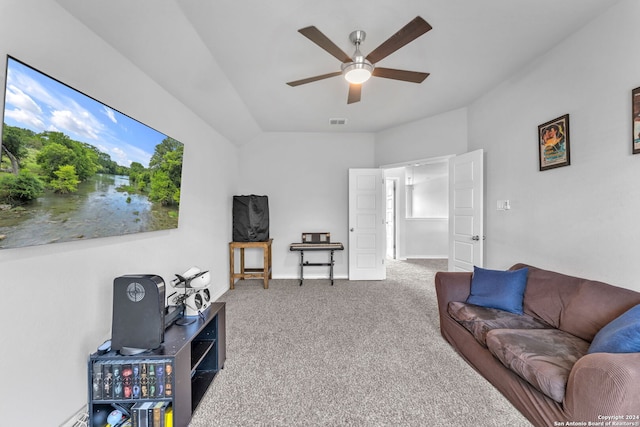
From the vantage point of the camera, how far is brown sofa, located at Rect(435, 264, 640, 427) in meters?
1.10

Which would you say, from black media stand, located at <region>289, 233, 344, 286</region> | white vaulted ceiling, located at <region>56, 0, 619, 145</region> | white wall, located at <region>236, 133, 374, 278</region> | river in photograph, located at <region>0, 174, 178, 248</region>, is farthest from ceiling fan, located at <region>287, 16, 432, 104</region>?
black media stand, located at <region>289, 233, 344, 286</region>

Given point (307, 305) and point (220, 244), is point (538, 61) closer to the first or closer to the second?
point (307, 305)

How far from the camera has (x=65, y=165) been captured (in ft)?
4.35

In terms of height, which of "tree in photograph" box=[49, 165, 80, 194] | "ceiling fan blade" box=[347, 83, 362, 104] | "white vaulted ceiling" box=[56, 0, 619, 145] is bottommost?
"tree in photograph" box=[49, 165, 80, 194]

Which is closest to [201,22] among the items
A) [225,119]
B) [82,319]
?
[225,119]

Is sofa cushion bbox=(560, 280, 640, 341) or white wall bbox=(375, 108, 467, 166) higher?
white wall bbox=(375, 108, 467, 166)

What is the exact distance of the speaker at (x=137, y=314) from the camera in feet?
4.51

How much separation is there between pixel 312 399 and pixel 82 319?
1511 mm

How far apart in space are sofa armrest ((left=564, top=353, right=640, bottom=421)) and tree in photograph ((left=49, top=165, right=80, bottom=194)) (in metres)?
2.74

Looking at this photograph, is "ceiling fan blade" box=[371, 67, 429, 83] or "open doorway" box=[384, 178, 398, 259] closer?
"ceiling fan blade" box=[371, 67, 429, 83]

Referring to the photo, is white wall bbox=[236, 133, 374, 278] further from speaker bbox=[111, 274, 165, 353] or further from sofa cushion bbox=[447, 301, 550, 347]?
speaker bbox=[111, 274, 165, 353]

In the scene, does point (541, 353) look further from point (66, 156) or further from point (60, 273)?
point (66, 156)

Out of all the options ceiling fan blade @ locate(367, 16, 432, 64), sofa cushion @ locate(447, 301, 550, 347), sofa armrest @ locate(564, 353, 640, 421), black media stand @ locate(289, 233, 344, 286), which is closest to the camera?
sofa armrest @ locate(564, 353, 640, 421)

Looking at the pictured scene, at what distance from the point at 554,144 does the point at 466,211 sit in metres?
1.20
